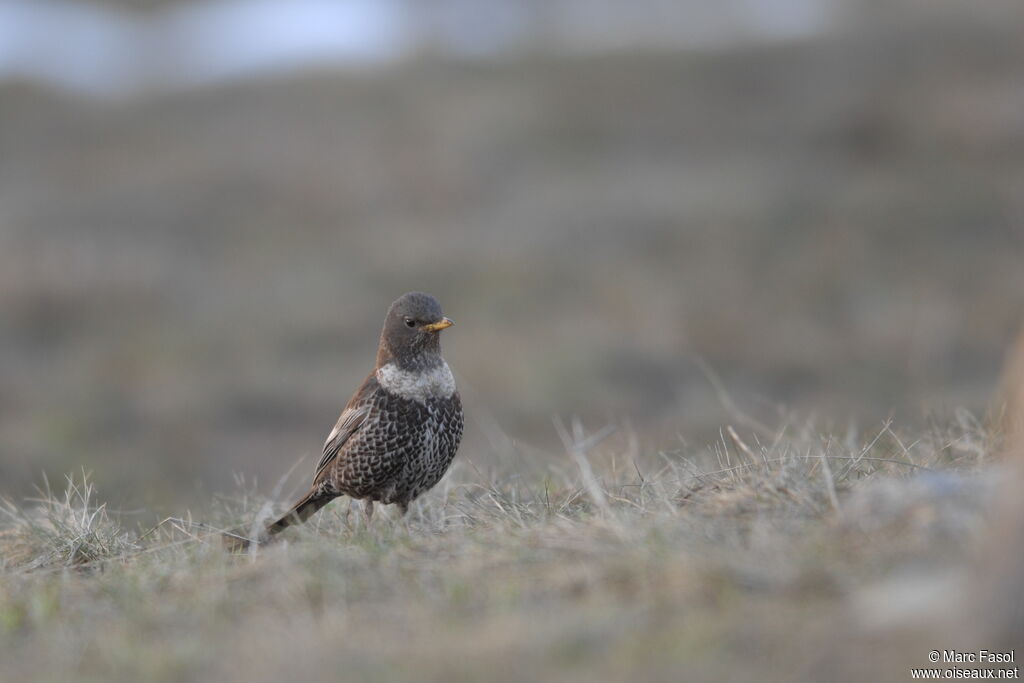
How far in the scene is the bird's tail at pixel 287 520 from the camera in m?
4.71

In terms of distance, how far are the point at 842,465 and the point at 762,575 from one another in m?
1.42

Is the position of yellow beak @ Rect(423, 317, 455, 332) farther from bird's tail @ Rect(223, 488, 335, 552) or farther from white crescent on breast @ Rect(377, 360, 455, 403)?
bird's tail @ Rect(223, 488, 335, 552)

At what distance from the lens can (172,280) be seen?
14.1 metres

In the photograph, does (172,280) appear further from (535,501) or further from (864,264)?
(535,501)

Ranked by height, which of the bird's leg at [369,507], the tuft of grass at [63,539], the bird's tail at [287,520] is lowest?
the bird's leg at [369,507]

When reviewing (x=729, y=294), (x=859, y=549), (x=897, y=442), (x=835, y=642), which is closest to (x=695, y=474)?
(x=897, y=442)

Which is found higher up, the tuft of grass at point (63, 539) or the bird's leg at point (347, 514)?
the tuft of grass at point (63, 539)

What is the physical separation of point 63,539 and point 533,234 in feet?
33.3

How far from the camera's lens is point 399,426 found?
16.8 ft

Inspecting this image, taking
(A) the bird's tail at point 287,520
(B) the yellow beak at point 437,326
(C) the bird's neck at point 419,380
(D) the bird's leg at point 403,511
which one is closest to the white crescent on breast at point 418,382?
(C) the bird's neck at point 419,380

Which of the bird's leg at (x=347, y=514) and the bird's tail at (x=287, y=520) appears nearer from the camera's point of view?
the bird's tail at (x=287, y=520)

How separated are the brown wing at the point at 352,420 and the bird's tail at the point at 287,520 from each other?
0.58ft

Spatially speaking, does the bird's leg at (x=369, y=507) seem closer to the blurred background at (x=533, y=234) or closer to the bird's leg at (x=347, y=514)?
the bird's leg at (x=347, y=514)

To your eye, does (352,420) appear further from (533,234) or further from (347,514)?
(533,234)
